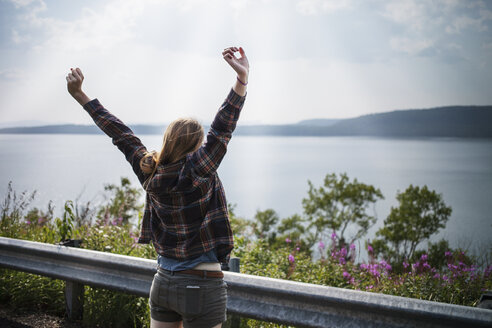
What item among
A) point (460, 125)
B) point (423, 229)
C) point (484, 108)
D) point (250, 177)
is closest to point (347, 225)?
point (423, 229)

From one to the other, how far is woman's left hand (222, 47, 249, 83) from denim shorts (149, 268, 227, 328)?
0.98 m

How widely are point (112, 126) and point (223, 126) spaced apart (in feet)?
2.31

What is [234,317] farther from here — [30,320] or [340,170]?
[340,170]

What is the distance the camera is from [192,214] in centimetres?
213

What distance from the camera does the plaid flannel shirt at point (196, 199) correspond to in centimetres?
205

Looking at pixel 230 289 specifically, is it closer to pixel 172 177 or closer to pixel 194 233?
pixel 194 233

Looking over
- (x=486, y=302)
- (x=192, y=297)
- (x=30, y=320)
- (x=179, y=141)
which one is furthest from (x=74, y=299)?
(x=486, y=302)

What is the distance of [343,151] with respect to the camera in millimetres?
184000

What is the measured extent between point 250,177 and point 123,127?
116079 millimetres

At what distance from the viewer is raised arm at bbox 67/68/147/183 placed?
2.34 m

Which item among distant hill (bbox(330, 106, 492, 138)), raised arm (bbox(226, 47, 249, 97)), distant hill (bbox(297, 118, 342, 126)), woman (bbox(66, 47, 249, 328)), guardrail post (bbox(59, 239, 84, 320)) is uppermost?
distant hill (bbox(297, 118, 342, 126))

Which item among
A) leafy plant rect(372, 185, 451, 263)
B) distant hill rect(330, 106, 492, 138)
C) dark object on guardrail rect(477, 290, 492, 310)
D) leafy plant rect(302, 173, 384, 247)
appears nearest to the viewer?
dark object on guardrail rect(477, 290, 492, 310)

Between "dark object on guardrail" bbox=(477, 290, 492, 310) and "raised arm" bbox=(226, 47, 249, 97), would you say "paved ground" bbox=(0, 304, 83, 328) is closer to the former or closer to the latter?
"raised arm" bbox=(226, 47, 249, 97)

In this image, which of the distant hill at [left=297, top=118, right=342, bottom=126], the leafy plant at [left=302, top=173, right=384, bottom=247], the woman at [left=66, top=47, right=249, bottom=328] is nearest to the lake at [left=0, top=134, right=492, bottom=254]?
the leafy plant at [left=302, top=173, right=384, bottom=247]
